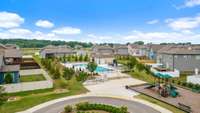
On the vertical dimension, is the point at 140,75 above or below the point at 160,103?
above

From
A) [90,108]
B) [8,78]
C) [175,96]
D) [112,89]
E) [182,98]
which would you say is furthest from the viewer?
[112,89]

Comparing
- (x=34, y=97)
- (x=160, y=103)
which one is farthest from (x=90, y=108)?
(x=160, y=103)

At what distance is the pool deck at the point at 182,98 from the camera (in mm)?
17788

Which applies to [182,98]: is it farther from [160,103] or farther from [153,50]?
[153,50]

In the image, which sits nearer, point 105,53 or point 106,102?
point 106,102

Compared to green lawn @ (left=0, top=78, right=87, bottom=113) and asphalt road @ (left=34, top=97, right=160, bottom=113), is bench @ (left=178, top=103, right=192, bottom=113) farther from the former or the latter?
green lawn @ (left=0, top=78, right=87, bottom=113)

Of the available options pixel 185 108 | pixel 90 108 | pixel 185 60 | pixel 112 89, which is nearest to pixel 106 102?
pixel 90 108

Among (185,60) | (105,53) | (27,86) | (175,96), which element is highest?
(105,53)

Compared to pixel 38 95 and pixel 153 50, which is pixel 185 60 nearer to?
pixel 153 50

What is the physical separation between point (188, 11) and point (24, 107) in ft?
109

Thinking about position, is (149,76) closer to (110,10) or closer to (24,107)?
(110,10)

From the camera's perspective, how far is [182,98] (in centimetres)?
2005

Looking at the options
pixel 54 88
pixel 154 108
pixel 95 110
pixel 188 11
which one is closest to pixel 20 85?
pixel 54 88

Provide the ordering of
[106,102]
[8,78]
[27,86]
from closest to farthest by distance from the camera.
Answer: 1. [106,102]
2. [27,86]
3. [8,78]
